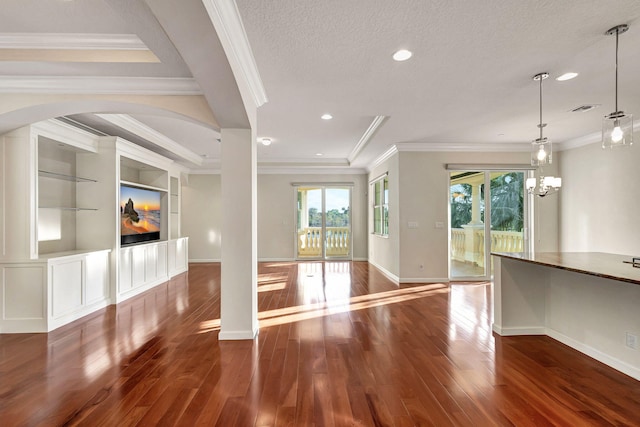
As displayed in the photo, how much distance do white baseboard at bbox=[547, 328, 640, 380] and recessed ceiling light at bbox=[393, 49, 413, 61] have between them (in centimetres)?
307

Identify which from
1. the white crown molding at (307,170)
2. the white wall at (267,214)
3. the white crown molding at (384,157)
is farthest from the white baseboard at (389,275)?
the white crown molding at (307,170)

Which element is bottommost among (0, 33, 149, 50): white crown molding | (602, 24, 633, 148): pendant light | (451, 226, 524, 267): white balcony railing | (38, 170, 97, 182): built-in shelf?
(451, 226, 524, 267): white balcony railing

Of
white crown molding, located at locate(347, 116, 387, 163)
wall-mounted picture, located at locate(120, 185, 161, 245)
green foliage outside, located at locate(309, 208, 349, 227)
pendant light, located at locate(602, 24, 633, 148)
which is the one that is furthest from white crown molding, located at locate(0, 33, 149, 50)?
green foliage outside, located at locate(309, 208, 349, 227)

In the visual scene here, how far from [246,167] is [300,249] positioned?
5.86 metres

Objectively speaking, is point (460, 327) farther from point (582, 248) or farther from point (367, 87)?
point (582, 248)

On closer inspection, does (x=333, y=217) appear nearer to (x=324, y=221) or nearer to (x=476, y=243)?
(x=324, y=221)

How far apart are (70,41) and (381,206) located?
618 centimetres

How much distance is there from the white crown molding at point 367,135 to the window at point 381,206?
0.87 metres

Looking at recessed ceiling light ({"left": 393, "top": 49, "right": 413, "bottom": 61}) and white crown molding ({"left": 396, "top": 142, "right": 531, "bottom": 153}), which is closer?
recessed ceiling light ({"left": 393, "top": 49, "right": 413, "bottom": 61})

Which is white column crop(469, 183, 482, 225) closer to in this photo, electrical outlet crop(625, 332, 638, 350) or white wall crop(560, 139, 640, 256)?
white wall crop(560, 139, 640, 256)

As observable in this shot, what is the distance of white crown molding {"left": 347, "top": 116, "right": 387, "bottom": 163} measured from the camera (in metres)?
4.67

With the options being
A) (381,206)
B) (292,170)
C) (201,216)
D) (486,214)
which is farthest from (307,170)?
(486,214)

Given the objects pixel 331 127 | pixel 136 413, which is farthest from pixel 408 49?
pixel 136 413

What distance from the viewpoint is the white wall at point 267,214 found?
874 cm
